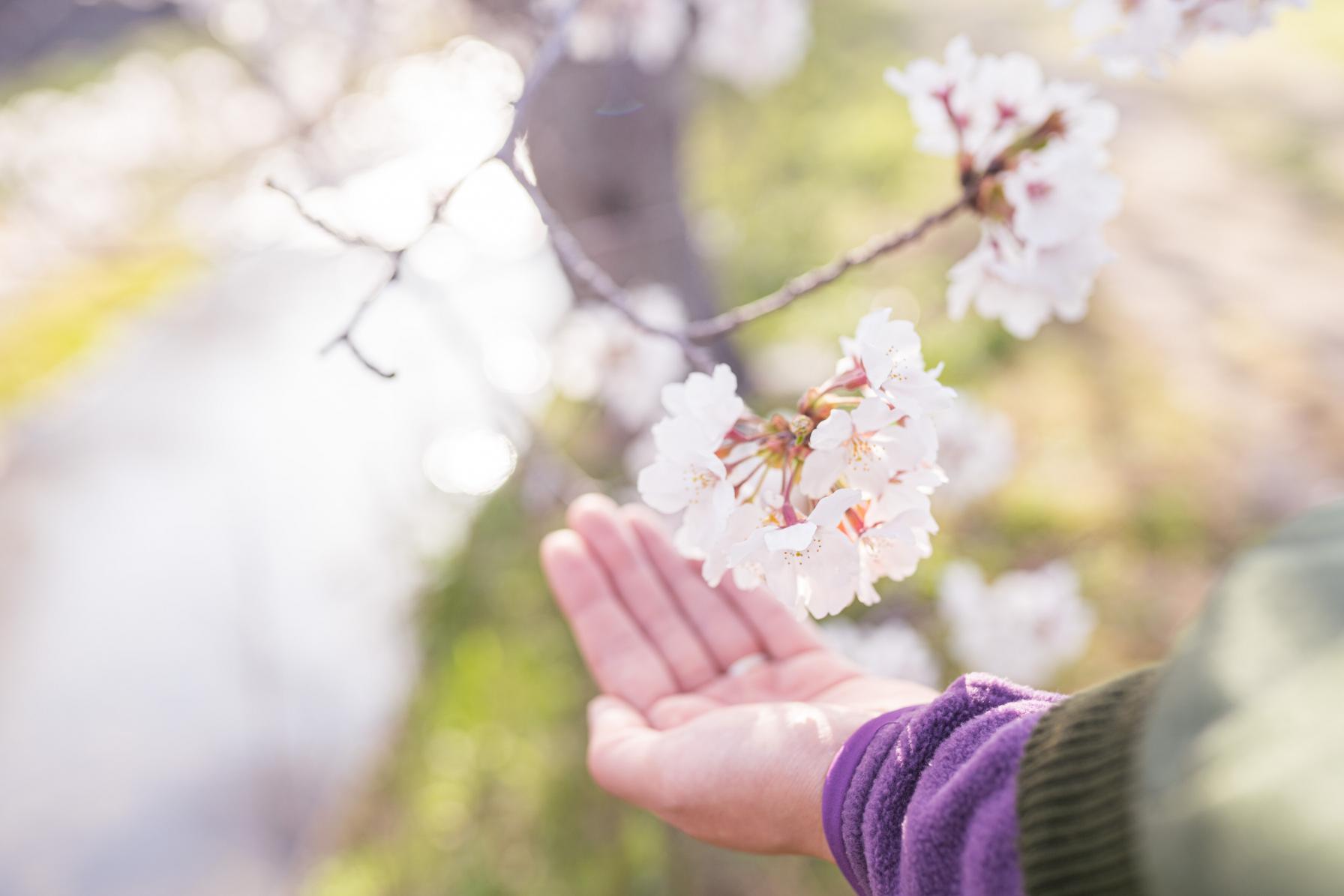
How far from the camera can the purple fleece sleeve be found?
2.15 ft

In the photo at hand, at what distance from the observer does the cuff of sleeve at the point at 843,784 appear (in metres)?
0.83

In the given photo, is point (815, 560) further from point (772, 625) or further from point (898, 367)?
point (772, 625)

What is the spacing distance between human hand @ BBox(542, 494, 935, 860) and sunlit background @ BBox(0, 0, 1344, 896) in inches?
11.3

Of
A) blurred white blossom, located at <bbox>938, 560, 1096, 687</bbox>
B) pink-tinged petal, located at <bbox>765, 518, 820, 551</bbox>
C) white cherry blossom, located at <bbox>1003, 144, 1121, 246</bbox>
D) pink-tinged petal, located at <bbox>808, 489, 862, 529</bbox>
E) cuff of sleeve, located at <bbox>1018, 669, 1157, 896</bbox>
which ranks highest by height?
white cherry blossom, located at <bbox>1003, 144, 1121, 246</bbox>

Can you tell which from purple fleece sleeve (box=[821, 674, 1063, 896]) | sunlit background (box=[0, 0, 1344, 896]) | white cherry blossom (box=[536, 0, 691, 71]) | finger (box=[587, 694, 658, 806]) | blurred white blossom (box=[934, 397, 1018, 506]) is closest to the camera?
purple fleece sleeve (box=[821, 674, 1063, 896])

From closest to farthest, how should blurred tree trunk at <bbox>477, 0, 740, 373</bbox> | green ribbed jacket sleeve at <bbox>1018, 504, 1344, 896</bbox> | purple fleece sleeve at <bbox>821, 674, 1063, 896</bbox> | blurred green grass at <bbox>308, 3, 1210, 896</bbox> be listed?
green ribbed jacket sleeve at <bbox>1018, 504, 1344, 896</bbox>, purple fleece sleeve at <bbox>821, 674, 1063, 896</bbox>, blurred green grass at <bbox>308, 3, 1210, 896</bbox>, blurred tree trunk at <bbox>477, 0, 740, 373</bbox>

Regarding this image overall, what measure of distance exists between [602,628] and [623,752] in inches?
8.3

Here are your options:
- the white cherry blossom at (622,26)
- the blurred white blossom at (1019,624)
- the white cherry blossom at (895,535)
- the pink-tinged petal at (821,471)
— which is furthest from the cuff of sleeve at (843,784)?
the white cherry blossom at (622,26)

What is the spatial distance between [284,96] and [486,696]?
1823 millimetres

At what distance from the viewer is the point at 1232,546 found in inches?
99.1

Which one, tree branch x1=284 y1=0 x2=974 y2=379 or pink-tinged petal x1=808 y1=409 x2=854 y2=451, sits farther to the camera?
tree branch x1=284 y1=0 x2=974 y2=379

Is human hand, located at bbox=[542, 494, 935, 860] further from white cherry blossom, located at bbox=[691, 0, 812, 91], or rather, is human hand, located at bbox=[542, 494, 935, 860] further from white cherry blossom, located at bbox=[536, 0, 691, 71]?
white cherry blossom, located at bbox=[691, 0, 812, 91]

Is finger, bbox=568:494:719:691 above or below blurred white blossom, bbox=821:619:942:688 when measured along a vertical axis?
above

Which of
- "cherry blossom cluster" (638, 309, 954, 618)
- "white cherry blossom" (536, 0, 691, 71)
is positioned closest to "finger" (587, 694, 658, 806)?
"cherry blossom cluster" (638, 309, 954, 618)
